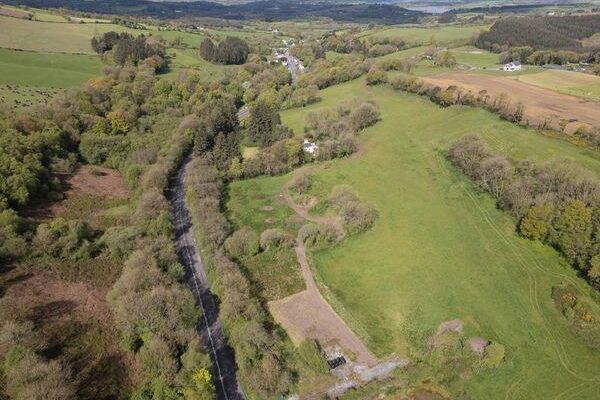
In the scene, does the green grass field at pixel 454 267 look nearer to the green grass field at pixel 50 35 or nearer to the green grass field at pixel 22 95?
the green grass field at pixel 22 95

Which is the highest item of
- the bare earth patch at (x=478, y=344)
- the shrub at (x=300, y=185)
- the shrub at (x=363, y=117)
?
the shrub at (x=363, y=117)

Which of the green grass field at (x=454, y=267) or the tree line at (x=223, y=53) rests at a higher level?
the tree line at (x=223, y=53)

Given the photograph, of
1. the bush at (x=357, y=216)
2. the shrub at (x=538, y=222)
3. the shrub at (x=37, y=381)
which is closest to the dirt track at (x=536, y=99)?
the shrub at (x=538, y=222)

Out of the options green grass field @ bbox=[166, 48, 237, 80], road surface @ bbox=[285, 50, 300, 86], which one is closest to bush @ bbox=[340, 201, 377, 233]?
road surface @ bbox=[285, 50, 300, 86]

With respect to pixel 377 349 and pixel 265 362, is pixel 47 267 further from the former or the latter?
pixel 377 349

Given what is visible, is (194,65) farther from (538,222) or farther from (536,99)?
(538,222)

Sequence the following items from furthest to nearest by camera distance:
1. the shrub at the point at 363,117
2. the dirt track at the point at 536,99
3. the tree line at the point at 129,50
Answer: the tree line at the point at 129,50 < the shrub at the point at 363,117 < the dirt track at the point at 536,99

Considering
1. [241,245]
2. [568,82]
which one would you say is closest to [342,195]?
[241,245]

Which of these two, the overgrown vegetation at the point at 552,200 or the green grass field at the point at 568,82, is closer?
the overgrown vegetation at the point at 552,200
